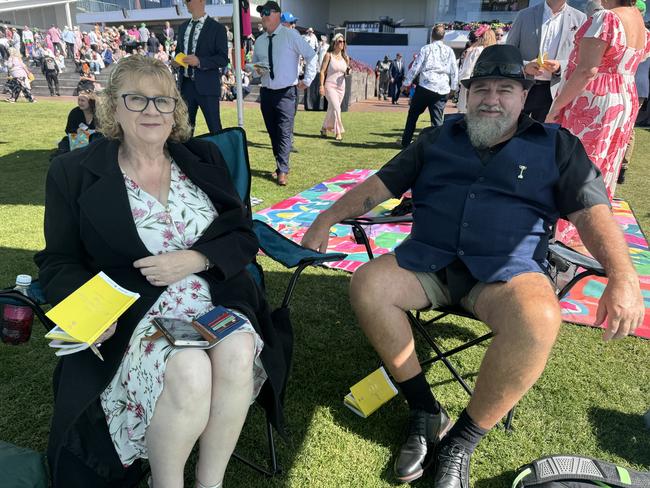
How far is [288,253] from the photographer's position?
6.63 feet

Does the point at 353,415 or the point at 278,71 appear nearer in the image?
the point at 353,415

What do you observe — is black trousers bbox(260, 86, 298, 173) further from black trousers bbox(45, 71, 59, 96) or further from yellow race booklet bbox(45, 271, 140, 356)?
black trousers bbox(45, 71, 59, 96)

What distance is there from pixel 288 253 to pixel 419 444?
93 centimetres

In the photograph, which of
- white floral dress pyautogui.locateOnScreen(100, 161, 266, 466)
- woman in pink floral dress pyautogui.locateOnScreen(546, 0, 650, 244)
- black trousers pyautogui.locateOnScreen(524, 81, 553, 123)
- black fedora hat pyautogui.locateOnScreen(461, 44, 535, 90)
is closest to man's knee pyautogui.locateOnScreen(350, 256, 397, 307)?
white floral dress pyautogui.locateOnScreen(100, 161, 266, 466)

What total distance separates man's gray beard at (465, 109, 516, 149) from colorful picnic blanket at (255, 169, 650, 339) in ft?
4.61

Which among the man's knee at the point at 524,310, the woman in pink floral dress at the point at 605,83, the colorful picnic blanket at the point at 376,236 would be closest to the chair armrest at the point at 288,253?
the man's knee at the point at 524,310

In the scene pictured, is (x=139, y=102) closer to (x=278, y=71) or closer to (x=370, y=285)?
(x=370, y=285)

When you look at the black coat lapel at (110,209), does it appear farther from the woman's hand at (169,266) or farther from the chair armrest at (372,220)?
the chair armrest at (372,220)

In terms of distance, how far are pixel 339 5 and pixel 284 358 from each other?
42.0 m

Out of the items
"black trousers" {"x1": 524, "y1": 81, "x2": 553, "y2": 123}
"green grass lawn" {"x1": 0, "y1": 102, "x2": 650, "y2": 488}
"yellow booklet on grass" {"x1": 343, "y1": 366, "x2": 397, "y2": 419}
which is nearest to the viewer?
"green grass lawn" {"x1": 0, "y1": 102, "x2": 650, "y2": 488}

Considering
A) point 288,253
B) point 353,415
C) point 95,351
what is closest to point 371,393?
point 353,415

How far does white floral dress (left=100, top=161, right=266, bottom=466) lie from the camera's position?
1443mm

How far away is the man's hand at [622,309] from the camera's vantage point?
1.56 m

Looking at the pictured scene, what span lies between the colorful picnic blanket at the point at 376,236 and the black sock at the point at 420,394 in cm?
138
